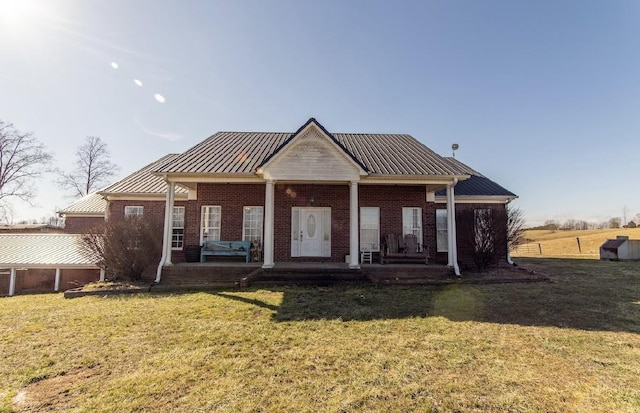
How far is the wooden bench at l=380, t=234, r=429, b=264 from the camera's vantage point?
12148mm

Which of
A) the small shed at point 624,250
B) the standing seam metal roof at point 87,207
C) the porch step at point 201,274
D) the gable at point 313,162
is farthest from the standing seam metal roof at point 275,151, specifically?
the small shed at point 624,250

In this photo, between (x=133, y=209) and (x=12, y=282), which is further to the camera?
(x=133, y=209)

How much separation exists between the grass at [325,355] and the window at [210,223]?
5.22 meters

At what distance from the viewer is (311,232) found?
1370 centimetres

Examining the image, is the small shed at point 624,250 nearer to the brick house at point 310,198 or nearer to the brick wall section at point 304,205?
the brick house at point 310,198

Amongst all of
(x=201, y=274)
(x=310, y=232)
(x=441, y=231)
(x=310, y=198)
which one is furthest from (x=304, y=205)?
(x=441, y=231)

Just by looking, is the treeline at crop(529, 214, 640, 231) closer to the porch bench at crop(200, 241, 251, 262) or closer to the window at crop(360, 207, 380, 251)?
the window at crop(360, 207, 380, 251)

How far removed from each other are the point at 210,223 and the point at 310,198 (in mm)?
4431

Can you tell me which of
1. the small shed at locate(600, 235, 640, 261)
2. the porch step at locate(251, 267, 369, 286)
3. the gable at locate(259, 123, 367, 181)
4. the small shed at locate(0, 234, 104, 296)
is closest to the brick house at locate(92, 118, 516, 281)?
the gable at locate(259, 123, 367, 181)

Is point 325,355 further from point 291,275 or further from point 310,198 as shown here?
point 310,198

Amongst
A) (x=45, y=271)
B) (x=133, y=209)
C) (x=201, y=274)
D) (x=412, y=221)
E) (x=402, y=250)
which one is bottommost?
(x=45, y=271)

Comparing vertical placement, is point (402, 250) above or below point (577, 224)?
below

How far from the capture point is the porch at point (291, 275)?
405 inches

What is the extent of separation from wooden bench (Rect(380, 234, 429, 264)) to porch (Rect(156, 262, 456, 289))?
0.50m
